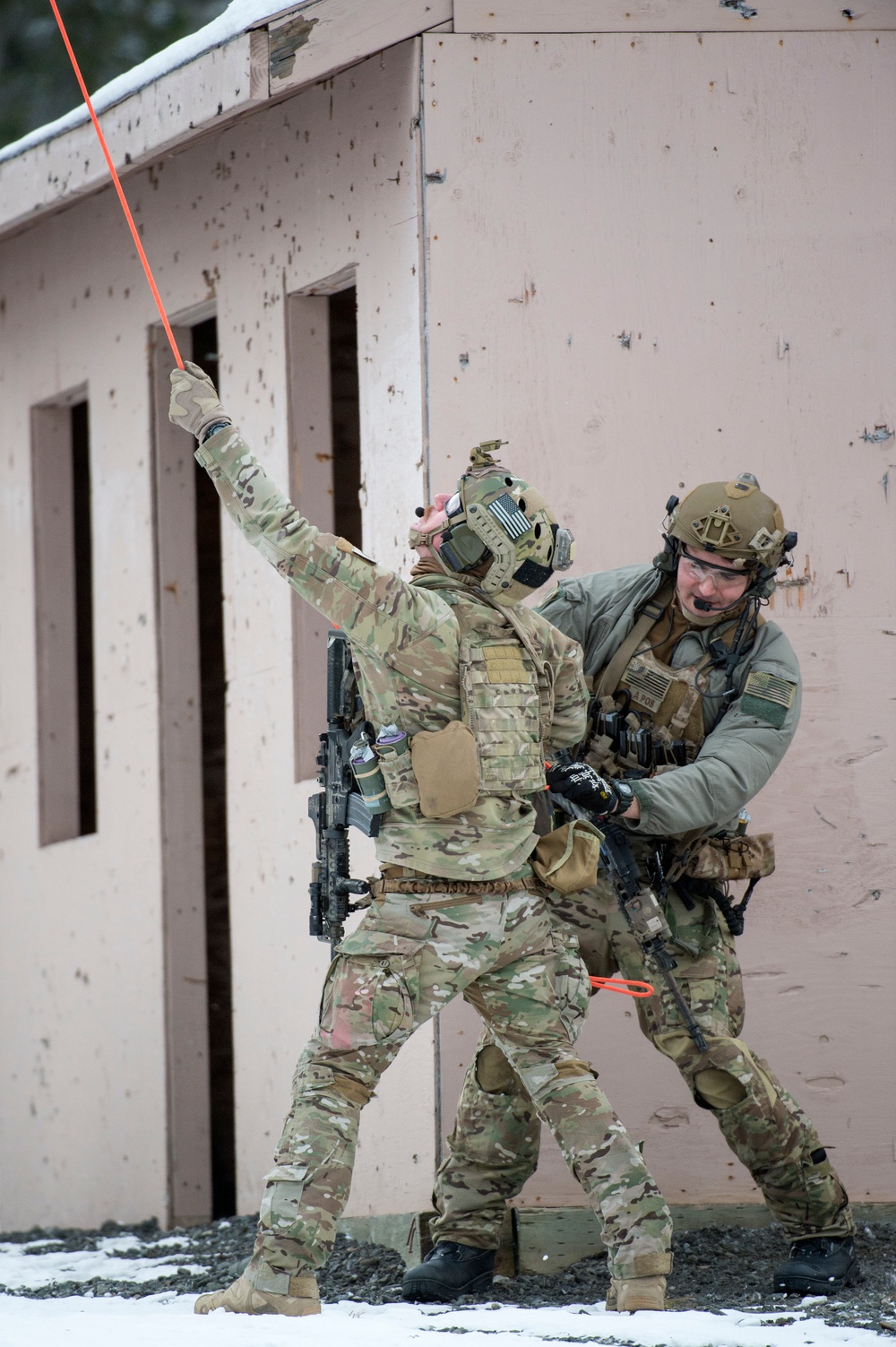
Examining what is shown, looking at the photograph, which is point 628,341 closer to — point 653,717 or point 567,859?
point 653,717

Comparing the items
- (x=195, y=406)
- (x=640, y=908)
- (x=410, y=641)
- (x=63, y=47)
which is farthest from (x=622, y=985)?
(x=63, y=47)

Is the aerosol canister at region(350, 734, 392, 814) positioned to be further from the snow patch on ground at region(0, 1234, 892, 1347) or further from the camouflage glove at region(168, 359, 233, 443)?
the snow patch on ground at region(0, 1234, 892, 1347)

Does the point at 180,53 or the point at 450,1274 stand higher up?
the point at 180,53

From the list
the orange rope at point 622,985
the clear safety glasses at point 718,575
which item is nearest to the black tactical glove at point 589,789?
the orange rope at point 622,985

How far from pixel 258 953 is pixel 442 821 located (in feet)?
8.09

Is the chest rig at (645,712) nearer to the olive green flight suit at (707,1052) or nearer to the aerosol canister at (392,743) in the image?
the olive green flight suit at (707,1052)

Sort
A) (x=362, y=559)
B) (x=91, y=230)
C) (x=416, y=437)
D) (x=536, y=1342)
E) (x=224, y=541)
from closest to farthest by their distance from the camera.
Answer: (x=536, y=1342), (x=362, y=559), (x=416, y=437), (x=224, y=541), (x=91, y=230)

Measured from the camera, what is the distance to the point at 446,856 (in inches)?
161

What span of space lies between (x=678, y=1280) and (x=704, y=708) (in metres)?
1.61

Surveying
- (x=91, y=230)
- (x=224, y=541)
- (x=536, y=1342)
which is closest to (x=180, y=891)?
(x=224, y=541)

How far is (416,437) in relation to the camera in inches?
214

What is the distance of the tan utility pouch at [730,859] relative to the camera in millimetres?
4723

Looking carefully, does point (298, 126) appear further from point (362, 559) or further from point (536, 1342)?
point (536, 1342)

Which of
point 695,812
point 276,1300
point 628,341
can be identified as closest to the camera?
point 276,1300
